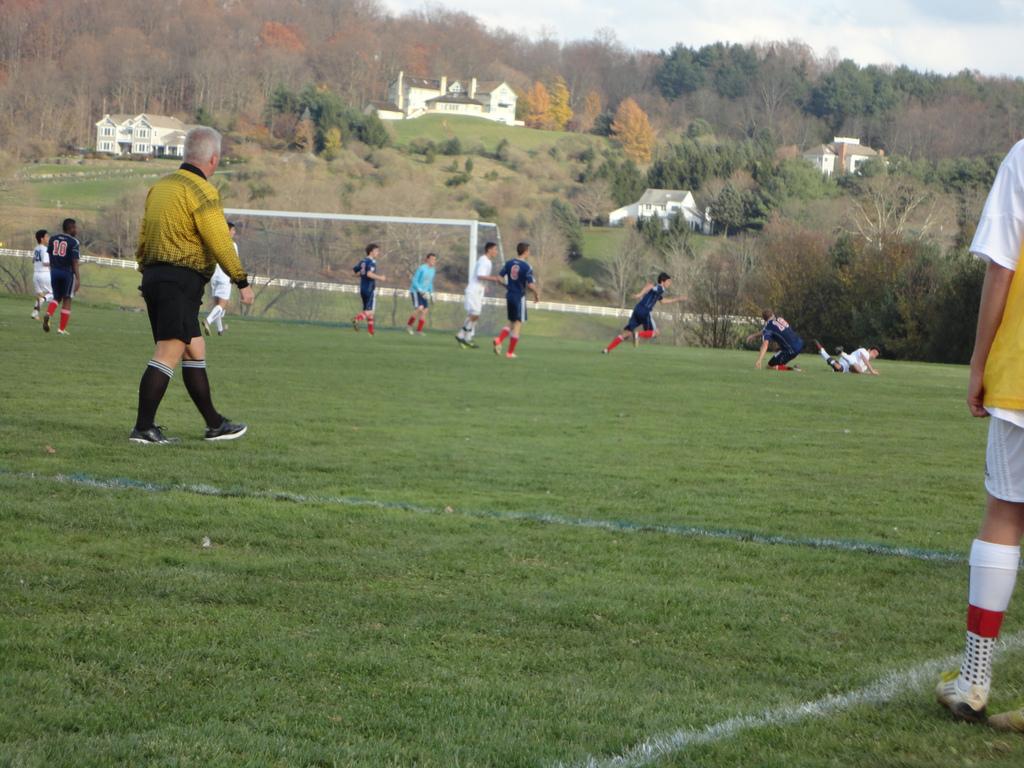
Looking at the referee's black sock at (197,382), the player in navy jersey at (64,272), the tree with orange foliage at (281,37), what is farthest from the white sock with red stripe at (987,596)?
the tree with orange foliage at (281,37)

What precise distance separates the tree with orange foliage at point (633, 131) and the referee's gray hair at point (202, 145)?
451 feet

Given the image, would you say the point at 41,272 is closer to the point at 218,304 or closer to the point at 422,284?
the point at 218,304

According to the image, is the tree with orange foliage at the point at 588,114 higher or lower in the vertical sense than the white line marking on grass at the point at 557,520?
higher

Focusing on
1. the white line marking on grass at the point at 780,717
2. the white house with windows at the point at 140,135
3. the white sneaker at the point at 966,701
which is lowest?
the white line marking on grass at the point at 780,717

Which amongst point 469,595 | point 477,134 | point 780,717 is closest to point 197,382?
point 469,595

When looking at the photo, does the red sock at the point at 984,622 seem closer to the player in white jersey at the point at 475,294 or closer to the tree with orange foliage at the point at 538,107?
the player in white jersey at the point at 475,294

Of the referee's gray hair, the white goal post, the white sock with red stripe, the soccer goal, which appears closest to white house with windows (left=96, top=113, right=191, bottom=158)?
the white goal post

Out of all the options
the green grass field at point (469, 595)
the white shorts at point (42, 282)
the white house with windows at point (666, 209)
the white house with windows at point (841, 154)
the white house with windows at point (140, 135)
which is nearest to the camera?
the green grass field at point (469, 595)

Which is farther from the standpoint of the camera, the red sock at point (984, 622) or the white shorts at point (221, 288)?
the white shorts at point (221, 288)

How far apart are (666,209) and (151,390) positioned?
94817mm

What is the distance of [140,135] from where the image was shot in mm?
127625

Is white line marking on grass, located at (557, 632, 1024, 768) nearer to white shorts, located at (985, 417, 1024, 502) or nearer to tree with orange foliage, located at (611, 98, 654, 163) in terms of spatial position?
white shorts, located at (985, 417, 1024, 502)

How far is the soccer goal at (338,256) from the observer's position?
36.0 m

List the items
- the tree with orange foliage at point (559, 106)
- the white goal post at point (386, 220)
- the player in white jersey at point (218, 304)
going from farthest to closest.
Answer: the tree with orange foliage at point (559, 106) → the white goal post at point (386, 220) → the player in white jersey at point (218, 304)
